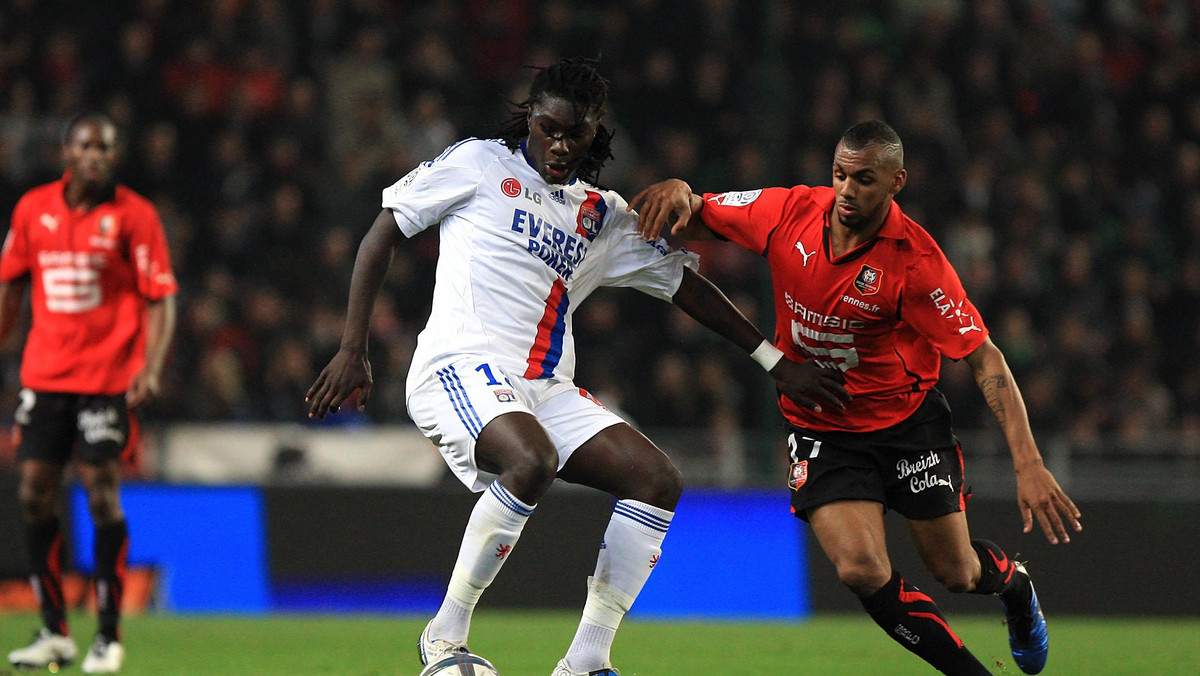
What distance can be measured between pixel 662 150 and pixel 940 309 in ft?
26.5

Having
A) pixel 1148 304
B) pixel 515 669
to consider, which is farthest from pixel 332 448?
pixel 1148 304

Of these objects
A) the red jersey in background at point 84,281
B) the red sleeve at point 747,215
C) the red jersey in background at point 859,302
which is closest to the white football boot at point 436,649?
the red jersey in background at point 859,302

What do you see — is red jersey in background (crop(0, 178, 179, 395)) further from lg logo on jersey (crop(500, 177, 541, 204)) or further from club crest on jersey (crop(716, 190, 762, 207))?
club crest on jersey (crop(716, 190, 762, 207))

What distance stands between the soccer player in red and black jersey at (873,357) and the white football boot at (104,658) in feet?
10.4

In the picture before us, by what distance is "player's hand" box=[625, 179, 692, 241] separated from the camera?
5132 mm

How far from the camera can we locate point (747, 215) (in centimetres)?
525

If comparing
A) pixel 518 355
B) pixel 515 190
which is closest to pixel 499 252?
pixel 515 190

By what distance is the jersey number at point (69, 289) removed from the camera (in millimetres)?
6699

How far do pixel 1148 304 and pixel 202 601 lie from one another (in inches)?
327

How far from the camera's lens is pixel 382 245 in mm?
4945

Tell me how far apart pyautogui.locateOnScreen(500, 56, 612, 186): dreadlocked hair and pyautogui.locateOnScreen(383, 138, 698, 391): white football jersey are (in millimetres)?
118

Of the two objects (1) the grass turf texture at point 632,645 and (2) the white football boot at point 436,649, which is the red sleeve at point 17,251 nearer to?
(1) the grass turf texture at point 632,645

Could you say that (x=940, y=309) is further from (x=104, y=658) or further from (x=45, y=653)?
(x=45, y=653)

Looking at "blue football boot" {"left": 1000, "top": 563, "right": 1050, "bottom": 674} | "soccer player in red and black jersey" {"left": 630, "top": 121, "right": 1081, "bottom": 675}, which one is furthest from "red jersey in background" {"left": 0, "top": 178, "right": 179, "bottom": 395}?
"blue football boot" {"left": 1000, "top": 563, "right": 1050, "bottom": 674}
